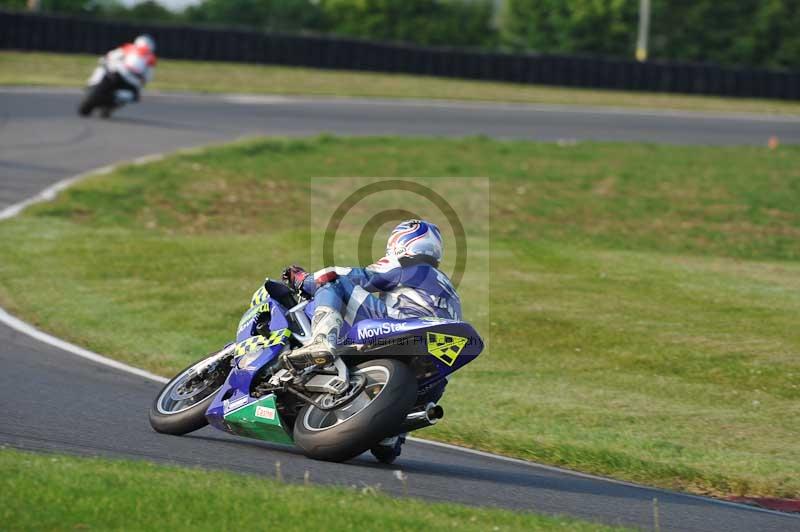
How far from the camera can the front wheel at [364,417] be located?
22.7 feet

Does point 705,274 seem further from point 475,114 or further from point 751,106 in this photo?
point 751,106

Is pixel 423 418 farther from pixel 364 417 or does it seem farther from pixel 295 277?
pixel 295 277

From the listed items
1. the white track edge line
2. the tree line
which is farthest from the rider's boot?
the tree line

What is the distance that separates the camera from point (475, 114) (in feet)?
105

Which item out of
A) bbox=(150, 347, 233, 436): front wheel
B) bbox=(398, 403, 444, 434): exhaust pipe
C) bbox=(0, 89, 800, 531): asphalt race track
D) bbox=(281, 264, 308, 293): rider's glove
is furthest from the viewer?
bbox=(150, 347, 233, 436): front wheel

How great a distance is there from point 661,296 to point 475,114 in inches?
706

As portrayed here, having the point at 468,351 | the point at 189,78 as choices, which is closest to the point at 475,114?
the point at 189,78

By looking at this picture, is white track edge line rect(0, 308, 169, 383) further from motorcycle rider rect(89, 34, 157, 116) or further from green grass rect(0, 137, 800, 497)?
motorcycle rider rect(89, 34, 157, 116)

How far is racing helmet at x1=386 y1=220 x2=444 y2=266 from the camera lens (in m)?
7.36

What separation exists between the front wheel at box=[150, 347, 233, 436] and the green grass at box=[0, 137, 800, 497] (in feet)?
6.77

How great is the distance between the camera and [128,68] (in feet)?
81.7

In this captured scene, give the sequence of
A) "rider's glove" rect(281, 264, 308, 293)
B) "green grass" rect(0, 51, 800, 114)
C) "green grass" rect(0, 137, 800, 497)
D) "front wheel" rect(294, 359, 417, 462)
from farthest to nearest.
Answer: "green grass" rect(0, 51, 800, 114) → "green grass" rect(0, 137, 800, 497) → "rider's glove" rect(281, 264, 308, 293) → "front wheel" rect(294, 359, 417, 462)

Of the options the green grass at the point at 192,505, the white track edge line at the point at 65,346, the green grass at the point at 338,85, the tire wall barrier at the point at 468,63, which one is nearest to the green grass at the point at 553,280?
the white track edge line at the point at 65,346

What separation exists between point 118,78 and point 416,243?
19054mm
